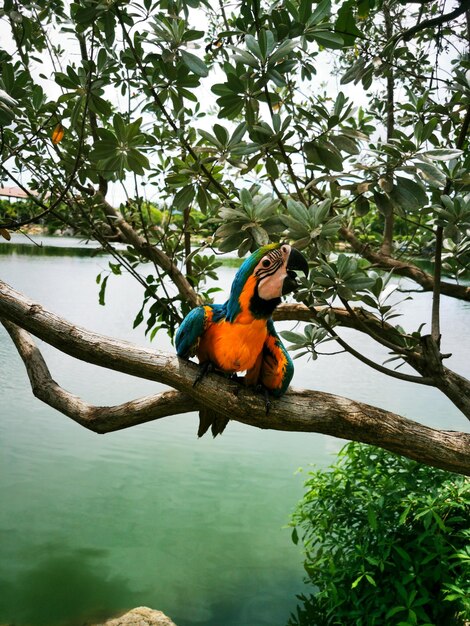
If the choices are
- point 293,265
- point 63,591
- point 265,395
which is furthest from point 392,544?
point 63,591

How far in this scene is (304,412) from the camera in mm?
1331

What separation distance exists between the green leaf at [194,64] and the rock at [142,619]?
2327 millimetres

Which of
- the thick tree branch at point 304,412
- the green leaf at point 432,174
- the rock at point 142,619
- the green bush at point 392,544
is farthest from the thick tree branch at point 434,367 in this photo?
the rock at point 142,619

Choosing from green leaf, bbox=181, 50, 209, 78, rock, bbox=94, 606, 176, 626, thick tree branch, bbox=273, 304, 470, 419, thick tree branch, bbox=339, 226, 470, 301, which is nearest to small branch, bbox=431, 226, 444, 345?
thick tree branch, bbox=273, 304, 470, 419

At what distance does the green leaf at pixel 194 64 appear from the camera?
4.82ft

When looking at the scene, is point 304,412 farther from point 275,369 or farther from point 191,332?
point 191,332

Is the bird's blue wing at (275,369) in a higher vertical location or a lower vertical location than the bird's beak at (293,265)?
lower

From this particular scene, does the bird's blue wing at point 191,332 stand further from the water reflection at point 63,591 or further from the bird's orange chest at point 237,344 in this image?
the water reflection at point 63,591

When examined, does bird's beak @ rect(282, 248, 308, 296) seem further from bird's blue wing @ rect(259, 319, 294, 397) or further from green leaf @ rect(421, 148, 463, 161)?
green leaf @ rect(421, 148, 463, 161)

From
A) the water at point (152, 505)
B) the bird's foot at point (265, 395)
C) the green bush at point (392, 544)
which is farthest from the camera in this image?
the water at point (152, 505)

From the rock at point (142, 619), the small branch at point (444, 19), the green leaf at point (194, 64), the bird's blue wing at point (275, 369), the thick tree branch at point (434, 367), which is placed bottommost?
the rock at point (142, 619)

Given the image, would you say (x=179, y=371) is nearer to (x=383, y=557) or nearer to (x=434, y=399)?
(x=383, y=557)

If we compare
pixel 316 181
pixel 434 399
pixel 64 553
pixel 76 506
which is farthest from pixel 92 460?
pixel 316 181

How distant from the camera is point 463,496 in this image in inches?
88.0
